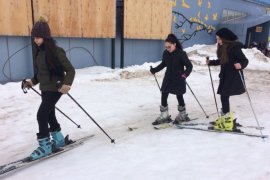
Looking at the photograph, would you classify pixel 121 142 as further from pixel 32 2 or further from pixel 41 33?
pixel 32 2

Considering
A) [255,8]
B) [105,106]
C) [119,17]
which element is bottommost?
[105,106]

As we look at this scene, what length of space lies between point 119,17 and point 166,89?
8003mm

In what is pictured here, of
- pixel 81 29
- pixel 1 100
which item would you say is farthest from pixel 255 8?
pixel 1 100

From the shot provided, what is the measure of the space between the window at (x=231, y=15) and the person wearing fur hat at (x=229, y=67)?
19219 mm

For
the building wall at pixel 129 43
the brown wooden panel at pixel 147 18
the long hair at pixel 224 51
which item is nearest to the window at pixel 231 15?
the building wall at pixel 129 43

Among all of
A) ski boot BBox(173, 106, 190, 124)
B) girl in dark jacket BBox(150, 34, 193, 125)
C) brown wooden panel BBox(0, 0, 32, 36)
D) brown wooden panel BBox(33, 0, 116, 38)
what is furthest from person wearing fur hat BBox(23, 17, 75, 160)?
brown wooden panel BBox(33, 0, 116, 38)

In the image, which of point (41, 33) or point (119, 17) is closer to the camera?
point (41, 33)

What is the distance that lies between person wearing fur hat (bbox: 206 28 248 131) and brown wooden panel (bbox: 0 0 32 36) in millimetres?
6200

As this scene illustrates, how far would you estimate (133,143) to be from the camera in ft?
15.2

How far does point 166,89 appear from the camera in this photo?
5.50 meters

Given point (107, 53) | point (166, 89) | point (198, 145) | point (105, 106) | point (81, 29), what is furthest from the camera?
point (107, 53)

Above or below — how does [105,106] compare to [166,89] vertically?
below

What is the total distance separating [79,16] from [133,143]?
23.0ft

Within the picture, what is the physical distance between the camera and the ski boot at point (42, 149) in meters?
3.99
